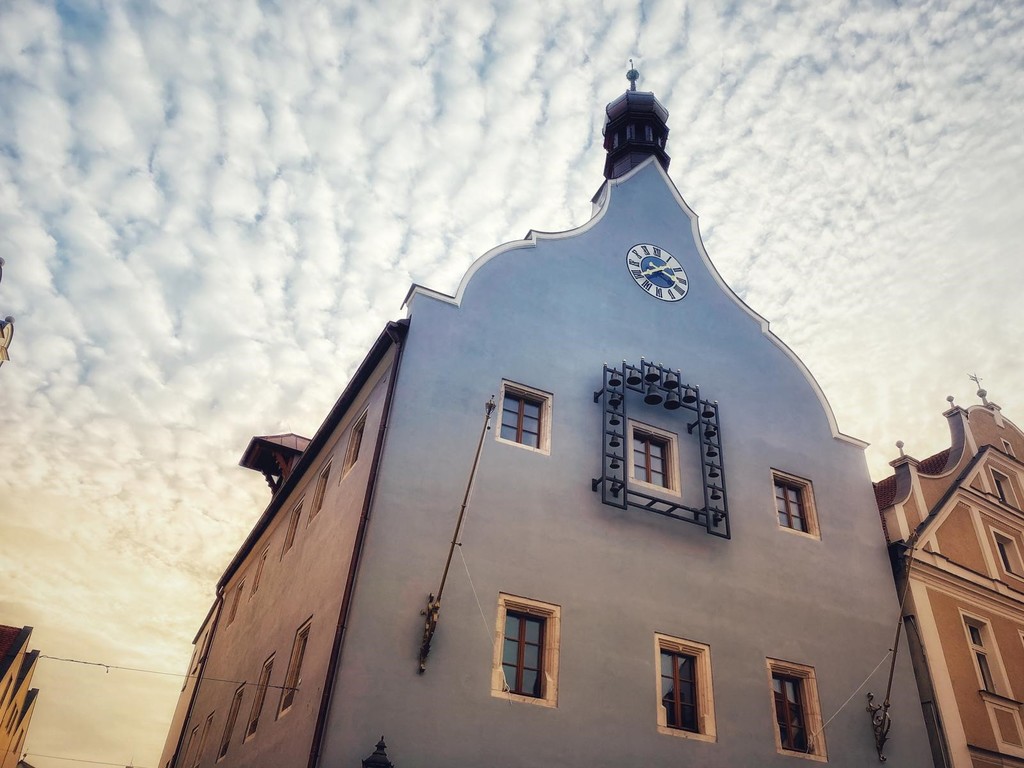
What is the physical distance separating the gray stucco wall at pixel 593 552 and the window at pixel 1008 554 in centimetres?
454

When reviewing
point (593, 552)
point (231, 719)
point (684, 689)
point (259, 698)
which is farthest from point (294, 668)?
point (684, 689)

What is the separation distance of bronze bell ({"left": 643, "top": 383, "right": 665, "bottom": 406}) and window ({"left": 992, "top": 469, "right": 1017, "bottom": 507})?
36.9 feet

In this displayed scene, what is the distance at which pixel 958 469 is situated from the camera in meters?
21.8

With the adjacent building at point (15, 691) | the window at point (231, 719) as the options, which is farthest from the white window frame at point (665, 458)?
the adjacent building at point (15, 691)

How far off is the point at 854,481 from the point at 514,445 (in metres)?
9.54

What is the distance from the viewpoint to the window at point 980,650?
18.1m

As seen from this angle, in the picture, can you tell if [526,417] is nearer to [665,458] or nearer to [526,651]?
[665,458]

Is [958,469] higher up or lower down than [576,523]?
higher up

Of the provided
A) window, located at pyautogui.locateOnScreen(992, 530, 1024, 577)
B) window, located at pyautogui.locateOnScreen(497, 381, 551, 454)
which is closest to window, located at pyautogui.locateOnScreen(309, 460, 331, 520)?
window, located at pyautogui.locateOnScreen(497, 381, 551, 454)

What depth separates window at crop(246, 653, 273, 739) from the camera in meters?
16.9

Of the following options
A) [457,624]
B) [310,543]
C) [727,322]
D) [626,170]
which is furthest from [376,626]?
[626,170]

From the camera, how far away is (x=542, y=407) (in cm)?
1659

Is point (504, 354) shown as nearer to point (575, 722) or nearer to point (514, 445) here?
point (514, 445)

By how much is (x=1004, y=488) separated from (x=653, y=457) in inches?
474
